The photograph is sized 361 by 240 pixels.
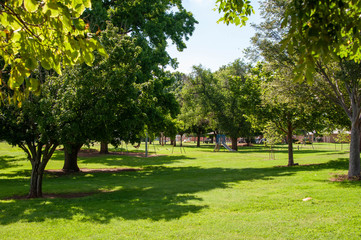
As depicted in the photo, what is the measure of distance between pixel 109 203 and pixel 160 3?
681 inches

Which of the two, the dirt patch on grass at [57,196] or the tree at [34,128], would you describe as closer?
the tree at [34,128]

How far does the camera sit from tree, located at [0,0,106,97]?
3697 mm

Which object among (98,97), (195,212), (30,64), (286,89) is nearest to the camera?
(30,64)

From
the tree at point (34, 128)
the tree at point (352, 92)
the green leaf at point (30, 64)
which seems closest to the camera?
the green leaf at point (30, 64)

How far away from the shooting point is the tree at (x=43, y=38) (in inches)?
146

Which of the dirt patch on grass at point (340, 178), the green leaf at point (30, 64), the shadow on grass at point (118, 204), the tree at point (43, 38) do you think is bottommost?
the shadow on grass at point (118, 204)

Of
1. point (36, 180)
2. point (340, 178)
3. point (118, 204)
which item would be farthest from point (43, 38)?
point (340, 178)

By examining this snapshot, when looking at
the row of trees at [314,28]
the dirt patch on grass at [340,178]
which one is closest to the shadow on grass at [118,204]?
the dirt patch on grass at [340,178]

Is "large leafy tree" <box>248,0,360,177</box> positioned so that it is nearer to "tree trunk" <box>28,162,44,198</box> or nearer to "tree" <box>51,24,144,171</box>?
"tree" <box>51,24,144,171</box>

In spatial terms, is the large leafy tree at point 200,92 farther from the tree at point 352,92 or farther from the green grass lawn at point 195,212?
the green grass lawn at point 195,212

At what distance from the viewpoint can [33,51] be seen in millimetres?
4074

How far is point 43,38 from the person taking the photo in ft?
14.4

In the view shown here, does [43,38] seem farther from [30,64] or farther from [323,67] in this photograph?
[323,67]

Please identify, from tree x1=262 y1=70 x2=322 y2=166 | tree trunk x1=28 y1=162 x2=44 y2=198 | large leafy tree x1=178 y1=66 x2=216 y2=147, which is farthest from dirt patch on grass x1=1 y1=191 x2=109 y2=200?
large leafy tree x1=178 y1=66 x2=216 y2=147
